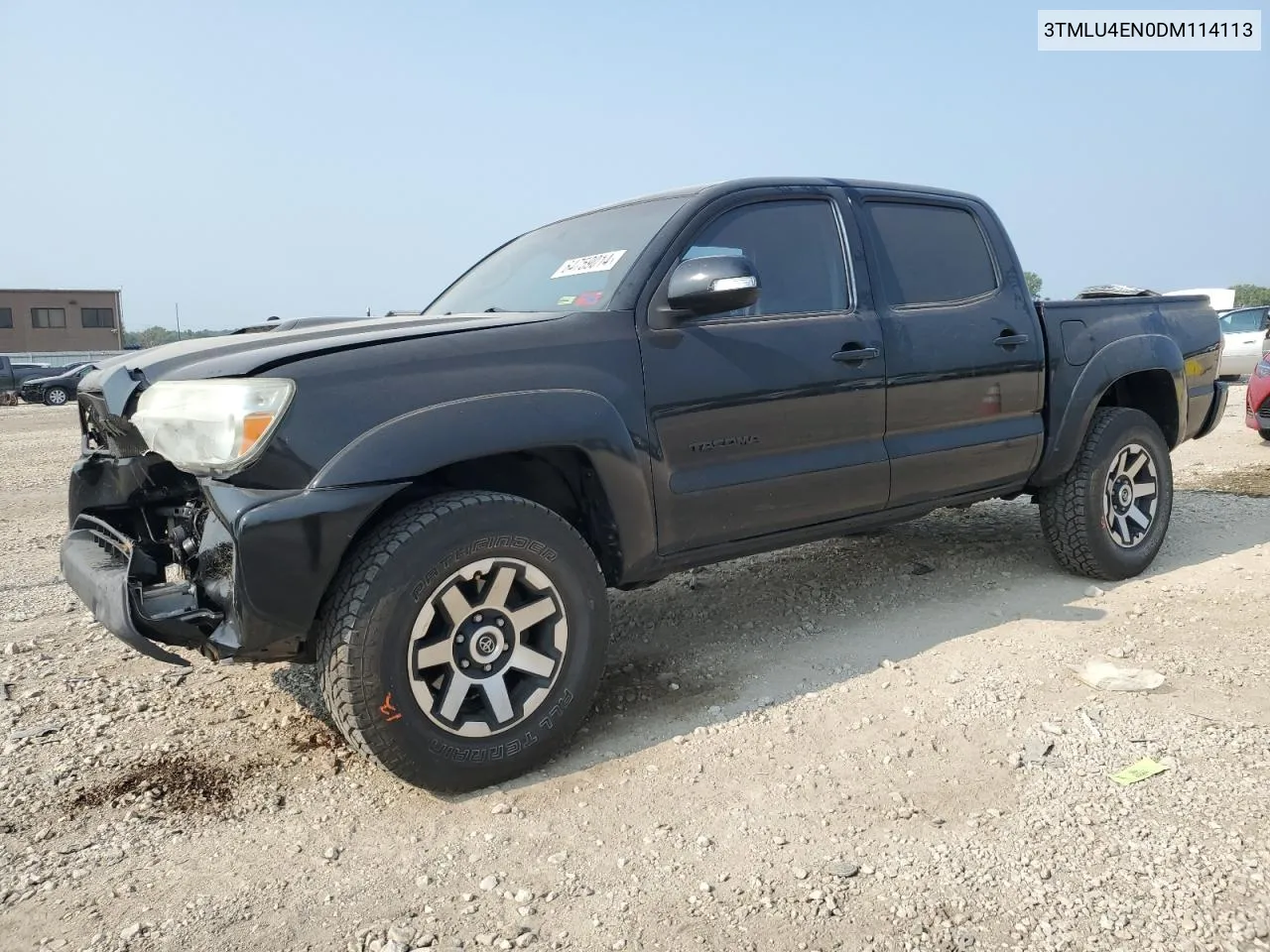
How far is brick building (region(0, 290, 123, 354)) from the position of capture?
49062 mm

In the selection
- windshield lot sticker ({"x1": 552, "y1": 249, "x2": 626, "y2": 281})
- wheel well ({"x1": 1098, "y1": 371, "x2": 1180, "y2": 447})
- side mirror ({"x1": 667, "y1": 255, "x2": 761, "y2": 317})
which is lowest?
wheel well ({"x1": 1098, "y1": 371, "x2": 1180, "y2": 447})

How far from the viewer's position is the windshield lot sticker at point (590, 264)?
10.6 ft

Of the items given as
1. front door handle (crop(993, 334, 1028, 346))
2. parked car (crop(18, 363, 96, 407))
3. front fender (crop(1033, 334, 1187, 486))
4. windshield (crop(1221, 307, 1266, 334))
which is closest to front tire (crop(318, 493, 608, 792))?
front door handle (crop(993, 334, 1028, 346))

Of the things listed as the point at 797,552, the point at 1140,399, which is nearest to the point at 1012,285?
the point at 1140,399

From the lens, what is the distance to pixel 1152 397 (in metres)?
4.81

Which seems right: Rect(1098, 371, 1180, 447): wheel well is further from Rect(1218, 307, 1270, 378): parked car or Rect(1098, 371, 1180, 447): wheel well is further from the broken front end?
Rect(1218, 307, 1270, 378): parked car

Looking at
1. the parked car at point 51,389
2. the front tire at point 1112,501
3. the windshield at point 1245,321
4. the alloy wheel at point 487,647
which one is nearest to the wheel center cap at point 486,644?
the alloy wheel at point 487,647

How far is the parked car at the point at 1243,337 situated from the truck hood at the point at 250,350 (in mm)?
16862

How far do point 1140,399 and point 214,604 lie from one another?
4589 millimetres

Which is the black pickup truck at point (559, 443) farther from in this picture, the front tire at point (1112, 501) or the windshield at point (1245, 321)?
the windshield at point (1245, 321)

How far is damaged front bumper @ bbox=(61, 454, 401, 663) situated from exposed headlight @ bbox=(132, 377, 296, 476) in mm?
85

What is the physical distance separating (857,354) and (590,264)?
1.07m

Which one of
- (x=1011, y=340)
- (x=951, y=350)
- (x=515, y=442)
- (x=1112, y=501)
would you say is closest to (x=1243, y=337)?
(x=1112, y=501)

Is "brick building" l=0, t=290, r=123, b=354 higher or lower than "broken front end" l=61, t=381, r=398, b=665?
higher
